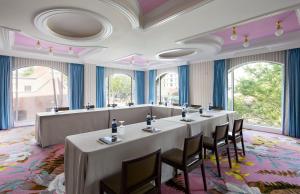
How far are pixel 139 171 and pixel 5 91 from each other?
620 centimetres

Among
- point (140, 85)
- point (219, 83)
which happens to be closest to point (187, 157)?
point (219, 83)

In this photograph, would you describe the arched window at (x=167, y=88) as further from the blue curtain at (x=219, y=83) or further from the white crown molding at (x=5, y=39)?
the white crown molding at (x=5, y=39)

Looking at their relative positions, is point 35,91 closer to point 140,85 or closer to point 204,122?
point 140,85

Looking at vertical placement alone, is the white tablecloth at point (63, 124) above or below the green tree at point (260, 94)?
below

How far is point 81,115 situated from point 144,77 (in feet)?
17.9

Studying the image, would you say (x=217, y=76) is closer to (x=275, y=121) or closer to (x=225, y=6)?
(x=275, y=121)

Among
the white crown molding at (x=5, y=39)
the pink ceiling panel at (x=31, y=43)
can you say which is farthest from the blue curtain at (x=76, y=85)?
the white crown molding at (x=5, y=39)

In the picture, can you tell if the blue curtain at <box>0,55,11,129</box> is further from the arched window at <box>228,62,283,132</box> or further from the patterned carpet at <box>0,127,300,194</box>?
the arched window at <box>228,62,283,132</box>

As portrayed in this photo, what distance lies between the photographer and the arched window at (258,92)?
516cm

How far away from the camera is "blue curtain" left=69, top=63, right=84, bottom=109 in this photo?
664cm

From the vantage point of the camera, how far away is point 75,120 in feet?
13.7

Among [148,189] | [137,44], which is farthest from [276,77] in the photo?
[148,189]

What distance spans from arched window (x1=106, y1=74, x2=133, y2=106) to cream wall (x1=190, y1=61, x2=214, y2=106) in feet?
12.1

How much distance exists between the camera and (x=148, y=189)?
1553 millimetres
